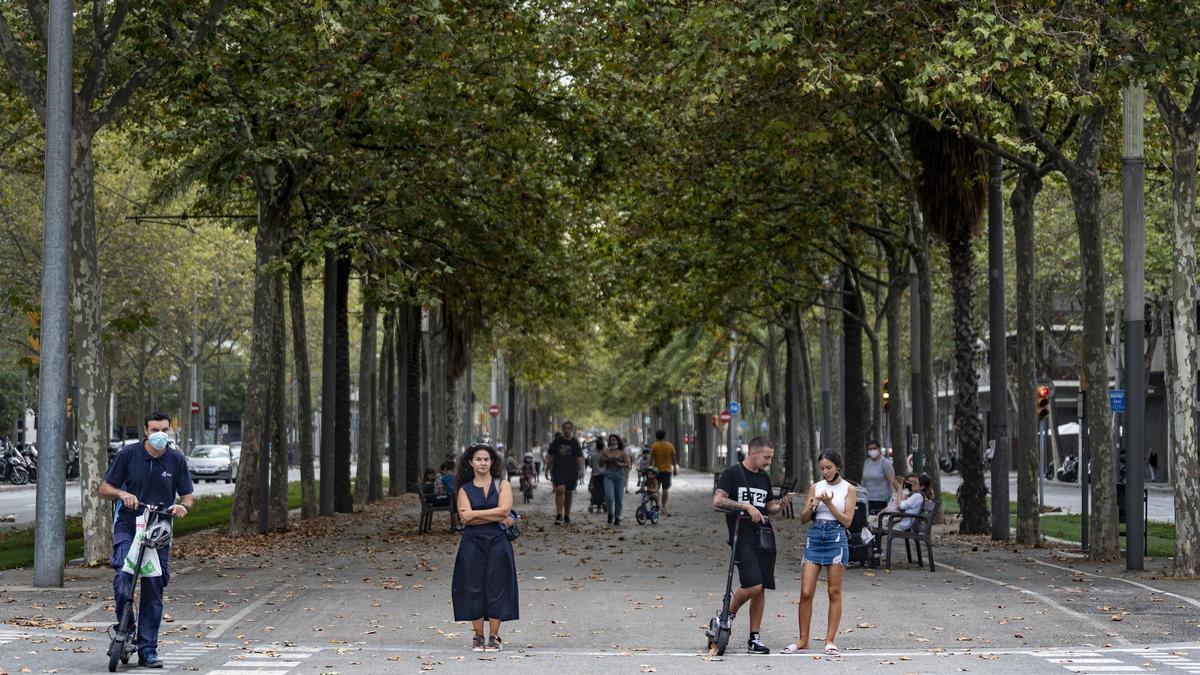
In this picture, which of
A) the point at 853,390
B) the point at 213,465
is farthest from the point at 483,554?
the point at 213,465

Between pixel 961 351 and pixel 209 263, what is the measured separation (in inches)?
1450

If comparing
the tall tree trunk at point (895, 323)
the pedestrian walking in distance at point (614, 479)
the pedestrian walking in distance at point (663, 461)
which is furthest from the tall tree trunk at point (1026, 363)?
the pedestrian walking in distance at point (663, 461)

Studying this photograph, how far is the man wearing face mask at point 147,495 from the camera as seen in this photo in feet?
37.9

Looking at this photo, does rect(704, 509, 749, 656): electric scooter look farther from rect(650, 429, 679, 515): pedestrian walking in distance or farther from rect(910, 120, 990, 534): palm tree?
rect(650, 429, 679, 515): pedestrian walking in distance

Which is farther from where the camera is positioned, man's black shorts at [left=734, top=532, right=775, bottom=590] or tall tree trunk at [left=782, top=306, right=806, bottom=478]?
tall tree trunk at [left=782, top=306, right=806, bottom=478]

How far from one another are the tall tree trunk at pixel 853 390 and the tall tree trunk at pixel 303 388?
11.1 meters

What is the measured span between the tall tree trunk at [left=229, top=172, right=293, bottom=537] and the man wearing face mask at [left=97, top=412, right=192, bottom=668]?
13.9 metres

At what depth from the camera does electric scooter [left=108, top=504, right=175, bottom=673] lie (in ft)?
37.0

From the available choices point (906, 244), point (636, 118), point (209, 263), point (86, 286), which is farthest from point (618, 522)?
point (209, 263)

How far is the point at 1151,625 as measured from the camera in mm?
14508

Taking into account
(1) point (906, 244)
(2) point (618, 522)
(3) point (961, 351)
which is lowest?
(2) point (618, 522)

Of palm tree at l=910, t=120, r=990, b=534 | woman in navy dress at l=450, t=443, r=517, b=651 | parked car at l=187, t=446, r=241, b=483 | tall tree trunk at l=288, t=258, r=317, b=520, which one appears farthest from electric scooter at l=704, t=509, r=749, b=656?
parked car at l=187, t=446, r=241, b=483

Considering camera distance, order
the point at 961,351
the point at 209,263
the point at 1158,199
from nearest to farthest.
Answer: the point at 961,351 → the point at 1158,199 → the point at 209,263

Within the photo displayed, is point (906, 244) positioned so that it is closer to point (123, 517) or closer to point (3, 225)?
point (123, 517)
